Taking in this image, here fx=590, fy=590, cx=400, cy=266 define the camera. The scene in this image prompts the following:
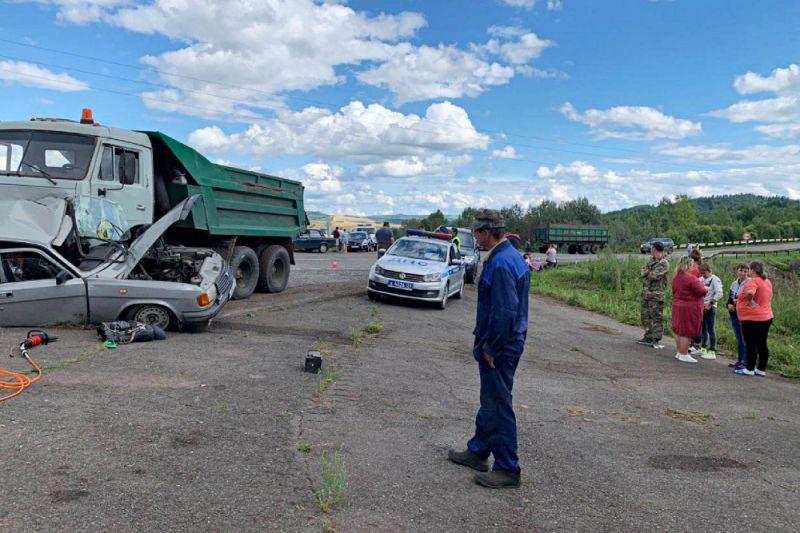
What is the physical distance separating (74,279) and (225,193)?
4066mm

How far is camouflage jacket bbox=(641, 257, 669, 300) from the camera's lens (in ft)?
33.2

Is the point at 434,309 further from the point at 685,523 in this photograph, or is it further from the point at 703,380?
the point at 685,523

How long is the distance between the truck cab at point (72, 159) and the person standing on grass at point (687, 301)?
869cm

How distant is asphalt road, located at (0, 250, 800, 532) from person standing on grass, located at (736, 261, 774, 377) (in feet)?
1.50

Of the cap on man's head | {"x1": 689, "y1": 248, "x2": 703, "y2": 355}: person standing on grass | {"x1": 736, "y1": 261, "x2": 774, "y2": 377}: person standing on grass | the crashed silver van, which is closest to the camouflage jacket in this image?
{"x1": 689, "y1": 248, "x2": 703, "y2": 355}: person standing on grass

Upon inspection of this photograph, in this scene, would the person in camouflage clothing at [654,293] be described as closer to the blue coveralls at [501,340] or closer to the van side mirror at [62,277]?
the blue coveralls at [501,340]

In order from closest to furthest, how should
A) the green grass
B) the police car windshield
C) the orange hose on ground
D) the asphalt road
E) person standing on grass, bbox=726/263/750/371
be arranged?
the asphalt road → the orange hose on ground → person standing on grass, bbox=726/263/750/371 → the green grass → the police car windshield

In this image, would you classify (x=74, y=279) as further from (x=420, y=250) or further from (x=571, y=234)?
(x=571, y=234)

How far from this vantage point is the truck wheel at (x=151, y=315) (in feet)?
26.3

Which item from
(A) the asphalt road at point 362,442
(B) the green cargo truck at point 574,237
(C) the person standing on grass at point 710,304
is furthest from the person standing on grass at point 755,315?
(B) the green cargo truck at point 574,237

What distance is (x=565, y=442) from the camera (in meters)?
5.16

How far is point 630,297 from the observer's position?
62.1 feet

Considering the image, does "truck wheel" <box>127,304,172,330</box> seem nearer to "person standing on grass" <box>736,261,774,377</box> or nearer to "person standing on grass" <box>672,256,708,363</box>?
"person standing on grass" <box>672,256,708,363</box>

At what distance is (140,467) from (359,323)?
6560mm
